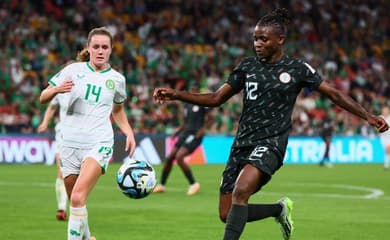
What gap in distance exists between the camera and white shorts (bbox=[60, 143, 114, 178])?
9.55 meters

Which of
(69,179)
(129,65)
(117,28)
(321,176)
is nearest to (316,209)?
(69,179)

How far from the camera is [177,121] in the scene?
3197cm

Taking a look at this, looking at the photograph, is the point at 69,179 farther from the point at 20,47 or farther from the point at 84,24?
the point at 84,24

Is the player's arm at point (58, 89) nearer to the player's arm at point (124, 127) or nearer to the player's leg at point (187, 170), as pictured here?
the player's arm at point (124, 127)

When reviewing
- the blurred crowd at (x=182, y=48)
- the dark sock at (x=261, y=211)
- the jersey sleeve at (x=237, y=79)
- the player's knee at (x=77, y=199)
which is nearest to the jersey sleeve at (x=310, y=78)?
the jersey sleeve at (x=237, y=79)

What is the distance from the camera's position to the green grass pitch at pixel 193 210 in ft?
39.4

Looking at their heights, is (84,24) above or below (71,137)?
above

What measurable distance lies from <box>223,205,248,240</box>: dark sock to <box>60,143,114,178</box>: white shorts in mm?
1670

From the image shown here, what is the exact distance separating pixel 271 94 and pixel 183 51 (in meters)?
26.9

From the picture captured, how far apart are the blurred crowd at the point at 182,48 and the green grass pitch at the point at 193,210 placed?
6720 mm

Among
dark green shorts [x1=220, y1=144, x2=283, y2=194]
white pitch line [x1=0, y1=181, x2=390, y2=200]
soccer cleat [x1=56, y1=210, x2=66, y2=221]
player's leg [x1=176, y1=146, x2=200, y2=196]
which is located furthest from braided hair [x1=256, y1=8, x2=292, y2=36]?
player's leg [x1=176, y1=146, x2=200, y2=196]

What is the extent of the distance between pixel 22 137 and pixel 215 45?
1133 cm

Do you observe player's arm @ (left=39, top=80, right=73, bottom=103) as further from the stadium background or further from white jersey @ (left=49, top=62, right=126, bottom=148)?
the stadium background

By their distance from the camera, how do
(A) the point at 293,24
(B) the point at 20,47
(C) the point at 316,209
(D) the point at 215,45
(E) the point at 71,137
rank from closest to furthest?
(E) the point at 71,137 < (C) the point at 316,209 < (B) the point at 20,47 < (D) the point at 215,45 < (A) the point at 293,24
